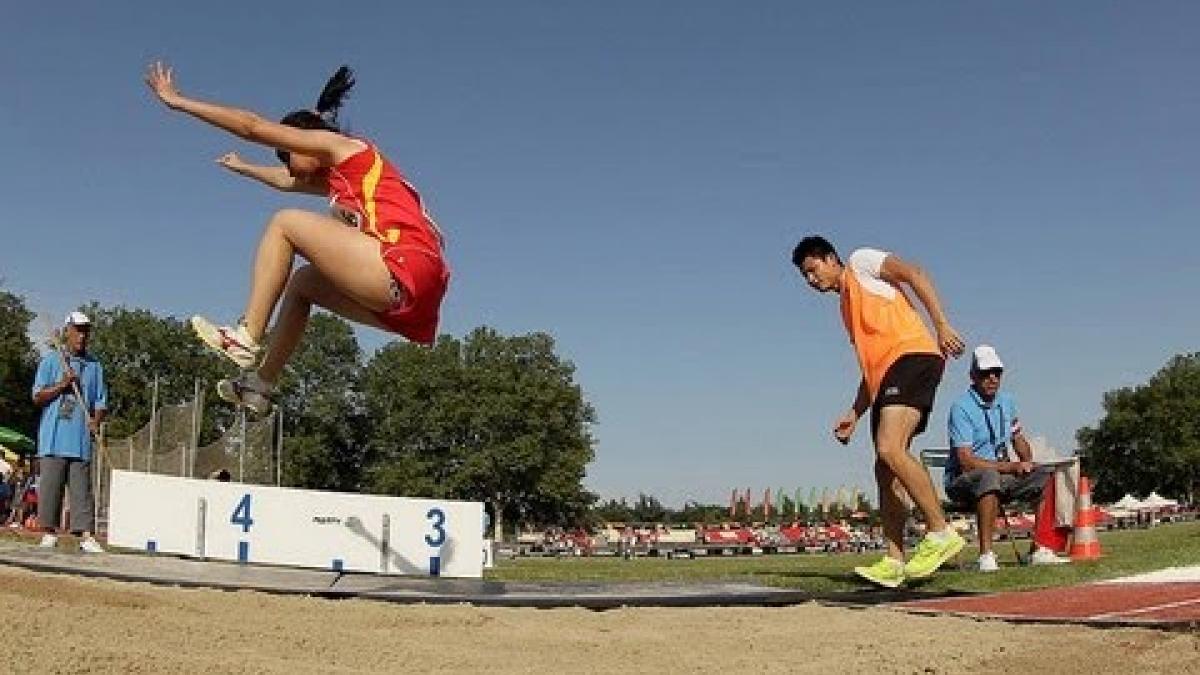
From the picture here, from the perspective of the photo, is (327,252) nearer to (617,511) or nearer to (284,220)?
(284,220)

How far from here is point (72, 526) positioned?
353 inches

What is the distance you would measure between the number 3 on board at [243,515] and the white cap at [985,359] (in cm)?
645

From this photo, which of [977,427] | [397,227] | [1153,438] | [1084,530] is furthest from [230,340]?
[1153,438]

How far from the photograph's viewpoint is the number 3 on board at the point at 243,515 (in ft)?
32.1

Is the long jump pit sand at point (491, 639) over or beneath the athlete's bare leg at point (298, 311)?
beneath

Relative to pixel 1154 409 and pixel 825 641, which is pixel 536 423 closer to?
pixel 1154 409

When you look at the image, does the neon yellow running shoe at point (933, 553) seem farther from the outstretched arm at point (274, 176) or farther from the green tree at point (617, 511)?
the green tree at point (617, 511)

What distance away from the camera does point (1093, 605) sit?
5.55 metres

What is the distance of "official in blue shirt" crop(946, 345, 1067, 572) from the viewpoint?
859 centimetres

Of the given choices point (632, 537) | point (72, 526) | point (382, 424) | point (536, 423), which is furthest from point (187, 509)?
point (382, 424)

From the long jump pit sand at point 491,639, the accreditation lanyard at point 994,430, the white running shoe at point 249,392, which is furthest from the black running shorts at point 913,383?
the white running shoe at point 249,392

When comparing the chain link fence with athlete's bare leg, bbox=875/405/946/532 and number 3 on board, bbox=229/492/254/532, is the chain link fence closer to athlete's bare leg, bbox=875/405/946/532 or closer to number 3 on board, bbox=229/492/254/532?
number 3 on board, bbox=229/492/254/532

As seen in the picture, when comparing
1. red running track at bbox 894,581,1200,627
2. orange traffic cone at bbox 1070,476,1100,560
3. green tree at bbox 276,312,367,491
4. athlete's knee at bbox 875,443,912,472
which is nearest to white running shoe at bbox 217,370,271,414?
red running track at bbox 894,581,1200,627

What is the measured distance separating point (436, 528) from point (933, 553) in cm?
434
